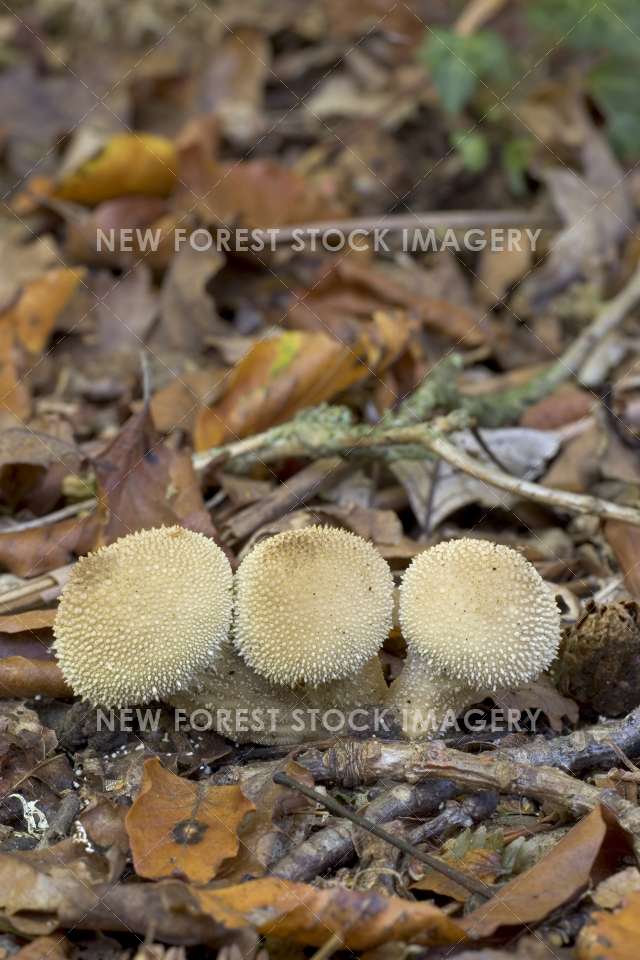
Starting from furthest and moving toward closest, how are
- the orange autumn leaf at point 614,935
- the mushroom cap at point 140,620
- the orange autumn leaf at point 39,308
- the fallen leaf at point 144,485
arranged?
1. the orange autumn leaf at point 39,308
2. the fallen leaf at point 144,485
3. the mushroom cap at point 140,620
4. the orange autumn leaf at point 614,935

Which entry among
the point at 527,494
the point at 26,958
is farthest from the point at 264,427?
the point at 26,958

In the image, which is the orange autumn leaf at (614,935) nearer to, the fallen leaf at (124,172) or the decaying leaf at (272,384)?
the decaying leaf at (272,384)

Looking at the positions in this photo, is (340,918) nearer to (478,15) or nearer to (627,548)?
(627,548)

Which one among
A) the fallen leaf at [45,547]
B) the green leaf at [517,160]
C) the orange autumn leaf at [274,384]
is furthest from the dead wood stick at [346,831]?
the green leaf at [517,160]

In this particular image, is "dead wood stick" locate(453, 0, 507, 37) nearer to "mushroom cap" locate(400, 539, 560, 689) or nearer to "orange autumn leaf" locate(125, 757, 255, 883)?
"mushroom cap" locate(400, 539, 560, 689)

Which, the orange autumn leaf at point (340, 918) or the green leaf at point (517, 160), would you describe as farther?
the green leaf at point (517, 160)

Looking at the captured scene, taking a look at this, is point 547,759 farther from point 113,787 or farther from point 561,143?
point 561,143

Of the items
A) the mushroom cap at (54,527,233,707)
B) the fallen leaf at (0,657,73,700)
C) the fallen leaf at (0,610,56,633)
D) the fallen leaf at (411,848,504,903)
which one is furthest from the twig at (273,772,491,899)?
the fallen leaf at (0,610,56,633)

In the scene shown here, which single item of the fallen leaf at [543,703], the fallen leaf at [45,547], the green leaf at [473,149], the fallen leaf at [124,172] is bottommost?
the fallen leaf at [45,547]
